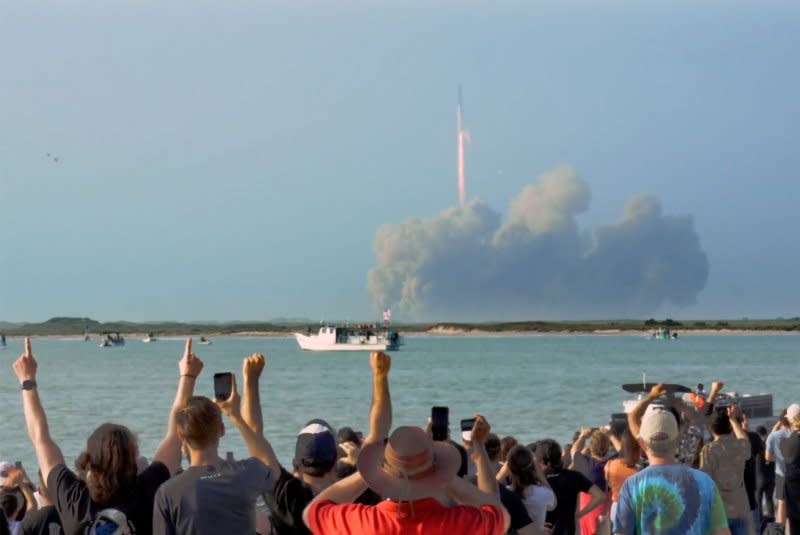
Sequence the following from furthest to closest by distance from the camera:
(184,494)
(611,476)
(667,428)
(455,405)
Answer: (455,405) < (611,476) < (667,428) < (184,494)

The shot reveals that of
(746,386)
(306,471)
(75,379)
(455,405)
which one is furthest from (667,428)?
(75,379)

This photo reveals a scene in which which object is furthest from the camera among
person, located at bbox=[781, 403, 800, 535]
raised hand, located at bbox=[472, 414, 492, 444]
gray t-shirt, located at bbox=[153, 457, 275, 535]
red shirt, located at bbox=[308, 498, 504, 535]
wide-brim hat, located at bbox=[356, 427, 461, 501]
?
person, located at bbox=[781, 403, 800, 535]

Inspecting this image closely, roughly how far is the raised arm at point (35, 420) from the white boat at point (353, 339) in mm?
126172

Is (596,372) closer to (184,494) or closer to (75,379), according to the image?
(75,379)

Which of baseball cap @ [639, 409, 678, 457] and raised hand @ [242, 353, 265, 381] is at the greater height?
raised hand @ [242, 353, 265, 381]

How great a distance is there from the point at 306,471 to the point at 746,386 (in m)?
75.7

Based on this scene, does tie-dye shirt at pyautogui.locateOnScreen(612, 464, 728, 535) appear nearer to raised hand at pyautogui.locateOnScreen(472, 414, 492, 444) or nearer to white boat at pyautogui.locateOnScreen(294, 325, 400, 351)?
raised hand at pyautogui.locateOnScreen(472, 414, 492, 444)

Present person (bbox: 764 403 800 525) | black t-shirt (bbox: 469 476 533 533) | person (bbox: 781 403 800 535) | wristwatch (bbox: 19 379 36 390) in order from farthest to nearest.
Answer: person (bbox: 764 403 800 525) < person (bbox: 781 403 800 535) < black t-shirt (bbox: 469 476 533 533) < wristwatch (bbox: 19 379 36 390)

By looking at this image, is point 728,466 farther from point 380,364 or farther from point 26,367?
point 26,367

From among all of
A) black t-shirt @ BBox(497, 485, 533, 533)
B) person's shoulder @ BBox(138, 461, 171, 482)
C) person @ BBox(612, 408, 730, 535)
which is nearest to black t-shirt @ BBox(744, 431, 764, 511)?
black t-shirt @ BBox(497, 485, 533, 533)

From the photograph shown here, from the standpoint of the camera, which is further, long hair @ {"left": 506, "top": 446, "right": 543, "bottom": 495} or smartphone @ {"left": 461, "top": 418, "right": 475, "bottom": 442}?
long hair @ {"left": 506, "top": 446, "right": 543, "bottom": 495}

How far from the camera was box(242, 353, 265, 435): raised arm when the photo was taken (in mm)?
5820

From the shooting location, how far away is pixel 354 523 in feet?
15.4

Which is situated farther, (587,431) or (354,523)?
(587,431)
